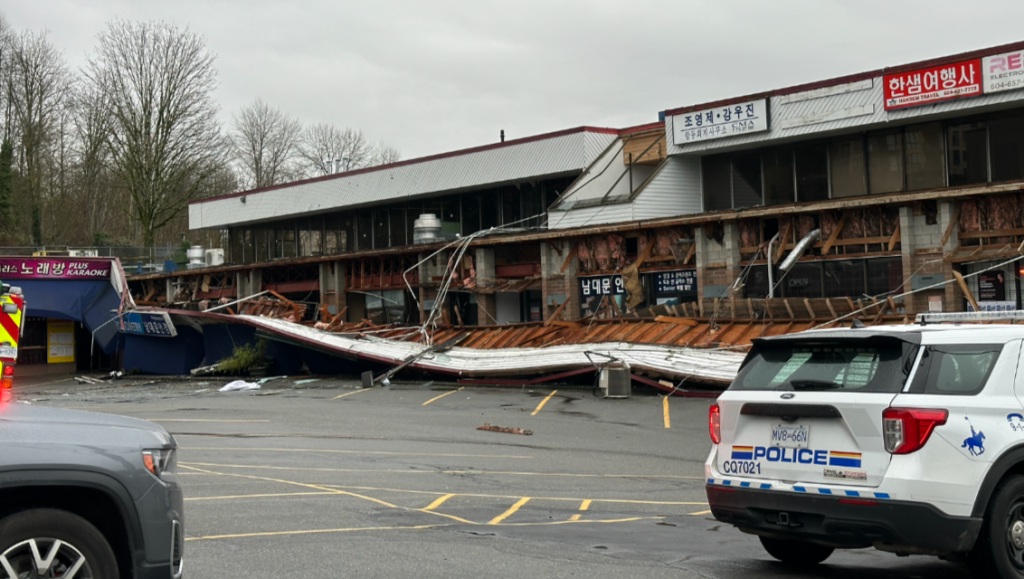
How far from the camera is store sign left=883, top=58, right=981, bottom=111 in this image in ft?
74.0

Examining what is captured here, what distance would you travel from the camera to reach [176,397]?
2591 centimetres

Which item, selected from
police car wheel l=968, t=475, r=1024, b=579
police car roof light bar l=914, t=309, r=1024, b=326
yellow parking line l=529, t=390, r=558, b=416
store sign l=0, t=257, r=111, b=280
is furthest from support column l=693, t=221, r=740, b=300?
store sign l=0, t=257, r=111, b=280

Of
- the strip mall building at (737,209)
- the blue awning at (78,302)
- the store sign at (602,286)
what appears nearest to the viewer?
the strip mall building at (737,209)

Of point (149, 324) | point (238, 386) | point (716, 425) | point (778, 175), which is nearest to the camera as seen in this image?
point (716, 425)

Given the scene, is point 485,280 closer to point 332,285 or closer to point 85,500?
point 332,285

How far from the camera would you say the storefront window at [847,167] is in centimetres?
2598

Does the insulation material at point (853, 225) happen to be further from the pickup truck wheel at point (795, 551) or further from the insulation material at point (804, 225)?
the pickup truck wheel at point (795, 551)

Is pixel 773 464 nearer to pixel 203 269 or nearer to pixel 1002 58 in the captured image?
pixel 1002 58

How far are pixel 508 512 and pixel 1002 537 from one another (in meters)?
4.77

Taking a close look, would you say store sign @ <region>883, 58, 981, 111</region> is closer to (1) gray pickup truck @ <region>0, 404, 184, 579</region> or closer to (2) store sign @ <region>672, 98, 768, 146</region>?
(2) store sign @ <region>672, 98, 768, 146</region>

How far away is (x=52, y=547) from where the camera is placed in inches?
183

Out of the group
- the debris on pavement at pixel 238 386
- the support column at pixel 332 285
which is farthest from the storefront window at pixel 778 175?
the support column at pixel 332 285

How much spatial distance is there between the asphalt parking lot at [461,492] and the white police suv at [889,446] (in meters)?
0.84

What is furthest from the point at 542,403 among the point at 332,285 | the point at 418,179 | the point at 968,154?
the point at 332,285
